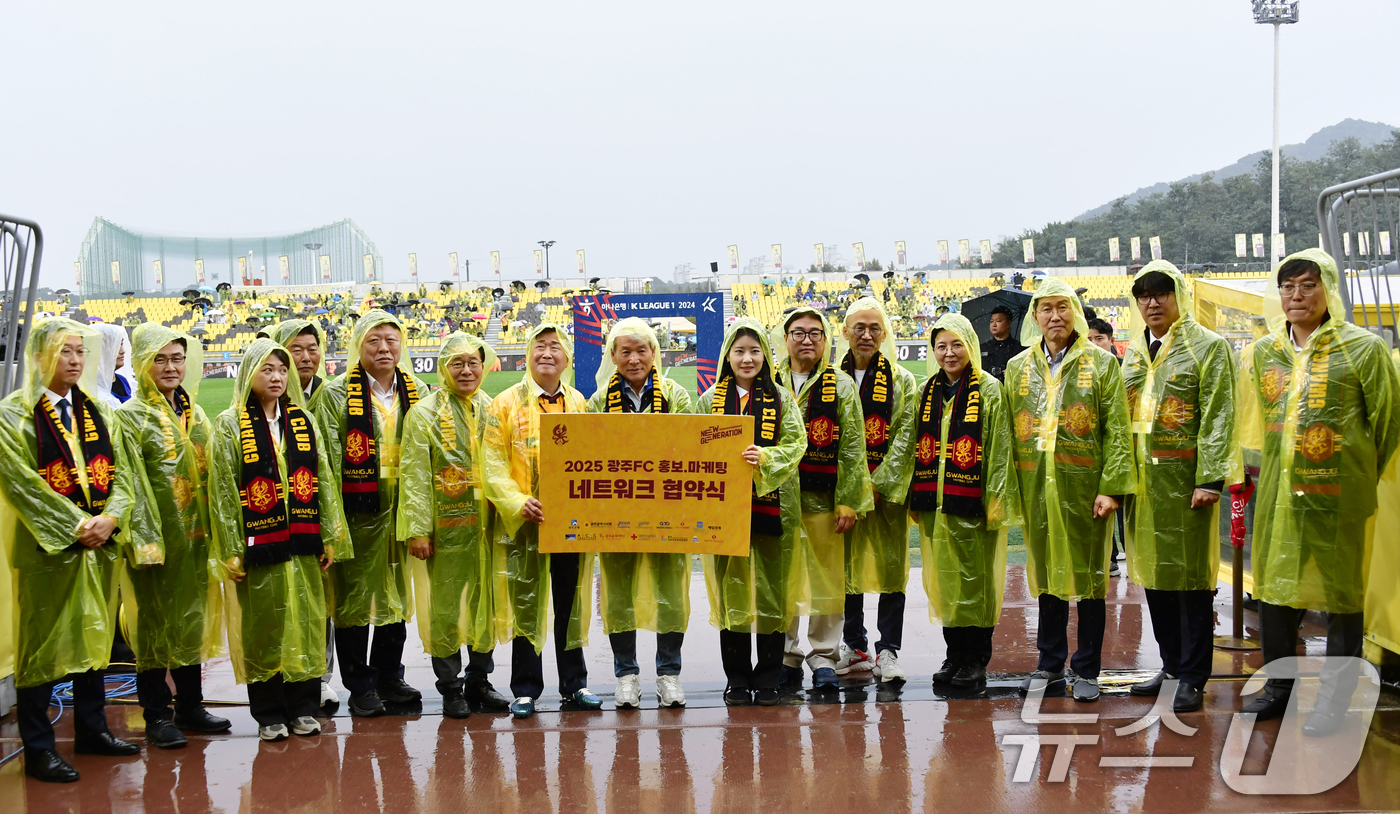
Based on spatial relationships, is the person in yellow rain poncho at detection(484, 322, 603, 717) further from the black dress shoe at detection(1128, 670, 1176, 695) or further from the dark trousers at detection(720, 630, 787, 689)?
the black dress shoe at detection(1128, 670, 1176, 695)

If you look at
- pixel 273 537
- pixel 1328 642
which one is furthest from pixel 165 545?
pixel 1328 642

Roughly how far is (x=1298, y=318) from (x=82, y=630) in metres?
5.20

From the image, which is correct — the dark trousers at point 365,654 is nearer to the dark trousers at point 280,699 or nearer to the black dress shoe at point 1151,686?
the dark trousers at point 280,699

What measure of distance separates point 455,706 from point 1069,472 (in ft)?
9.90

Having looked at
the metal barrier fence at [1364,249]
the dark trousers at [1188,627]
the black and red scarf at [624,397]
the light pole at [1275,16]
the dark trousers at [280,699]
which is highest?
the light pole at [1275,16]

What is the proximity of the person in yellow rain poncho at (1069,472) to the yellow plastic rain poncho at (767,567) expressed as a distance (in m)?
1.09

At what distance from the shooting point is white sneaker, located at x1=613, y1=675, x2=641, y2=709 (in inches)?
172

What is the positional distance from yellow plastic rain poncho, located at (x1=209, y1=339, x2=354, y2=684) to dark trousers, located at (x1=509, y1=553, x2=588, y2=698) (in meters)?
0.40

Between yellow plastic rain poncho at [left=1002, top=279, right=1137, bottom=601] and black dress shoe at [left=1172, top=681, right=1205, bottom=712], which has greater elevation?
yellow plastic rain poncho at [left=1002, top=279, right=1137, bottom=601]

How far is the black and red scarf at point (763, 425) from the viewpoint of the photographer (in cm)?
441

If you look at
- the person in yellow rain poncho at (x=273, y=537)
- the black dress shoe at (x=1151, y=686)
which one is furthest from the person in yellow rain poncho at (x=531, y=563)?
the black dress shoe at (x=1151, y=686)

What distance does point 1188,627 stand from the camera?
13.9 ft

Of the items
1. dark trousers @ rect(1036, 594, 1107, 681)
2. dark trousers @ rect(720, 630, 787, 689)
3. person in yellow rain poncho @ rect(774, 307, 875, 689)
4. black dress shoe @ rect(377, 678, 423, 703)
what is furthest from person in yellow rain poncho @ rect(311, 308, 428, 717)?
dark trousers @ rect(1036, 594, 1107, 681)

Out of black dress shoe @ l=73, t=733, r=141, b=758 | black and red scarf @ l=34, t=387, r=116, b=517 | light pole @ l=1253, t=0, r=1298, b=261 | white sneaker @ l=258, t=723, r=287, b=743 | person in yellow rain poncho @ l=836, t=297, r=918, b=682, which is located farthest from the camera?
light pole @ l=1253, t=0, r=1298, b=261
